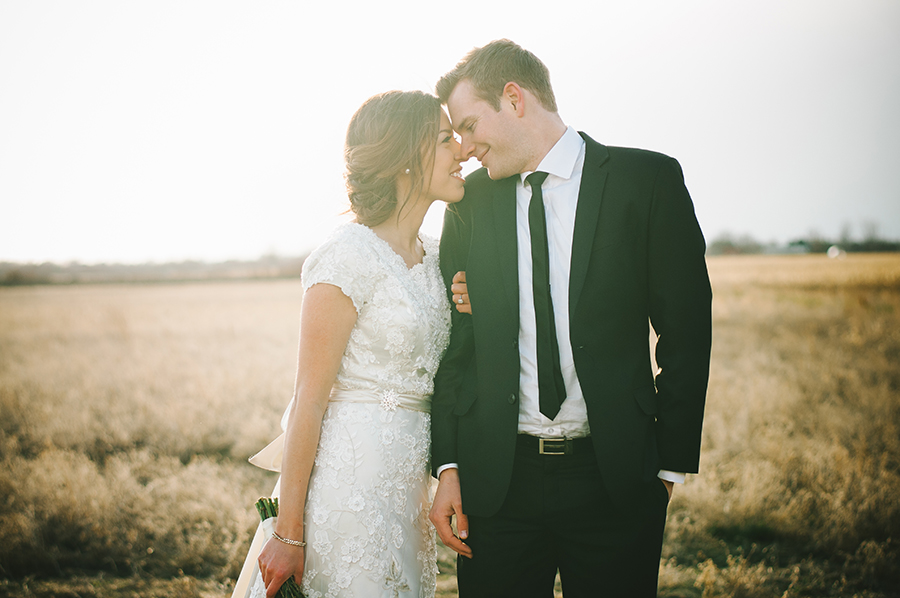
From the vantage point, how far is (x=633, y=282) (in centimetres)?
193

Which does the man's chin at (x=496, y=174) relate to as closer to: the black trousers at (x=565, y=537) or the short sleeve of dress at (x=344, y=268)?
the short sleeve of dress at (x=344, y=268)

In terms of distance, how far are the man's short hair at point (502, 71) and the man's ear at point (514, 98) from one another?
0.02m

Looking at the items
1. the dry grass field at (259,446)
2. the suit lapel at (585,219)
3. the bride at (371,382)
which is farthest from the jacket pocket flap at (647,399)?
the dry grass field at (259,446)

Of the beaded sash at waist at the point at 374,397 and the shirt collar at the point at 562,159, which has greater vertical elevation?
the shirt collar at the point at 562,159

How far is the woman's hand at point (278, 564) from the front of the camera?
1.89 m

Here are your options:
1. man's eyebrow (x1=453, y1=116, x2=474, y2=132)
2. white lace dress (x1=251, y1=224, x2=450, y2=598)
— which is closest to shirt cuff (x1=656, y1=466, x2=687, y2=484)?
white lace dress (x1=251, y1=224, x2=450, y2=598)

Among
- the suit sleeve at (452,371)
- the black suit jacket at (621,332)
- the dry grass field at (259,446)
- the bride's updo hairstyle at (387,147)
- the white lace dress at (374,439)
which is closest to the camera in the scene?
the black suit jacket at (621,332)

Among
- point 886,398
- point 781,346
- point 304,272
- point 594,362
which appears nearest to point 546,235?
point 594,362

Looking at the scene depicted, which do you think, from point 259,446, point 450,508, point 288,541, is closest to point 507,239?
point 450,508

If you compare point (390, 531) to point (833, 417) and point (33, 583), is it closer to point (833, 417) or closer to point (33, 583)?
point (33, 583)

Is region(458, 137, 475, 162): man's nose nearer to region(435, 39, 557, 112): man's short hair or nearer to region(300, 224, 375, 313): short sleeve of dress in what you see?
region(435, 39, 557, 112): man's short hair

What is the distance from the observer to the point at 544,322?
196 cm

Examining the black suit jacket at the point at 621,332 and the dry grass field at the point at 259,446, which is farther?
the dry grass field at the point at 259,446

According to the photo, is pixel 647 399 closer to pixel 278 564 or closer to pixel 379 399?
pixel 379 399
